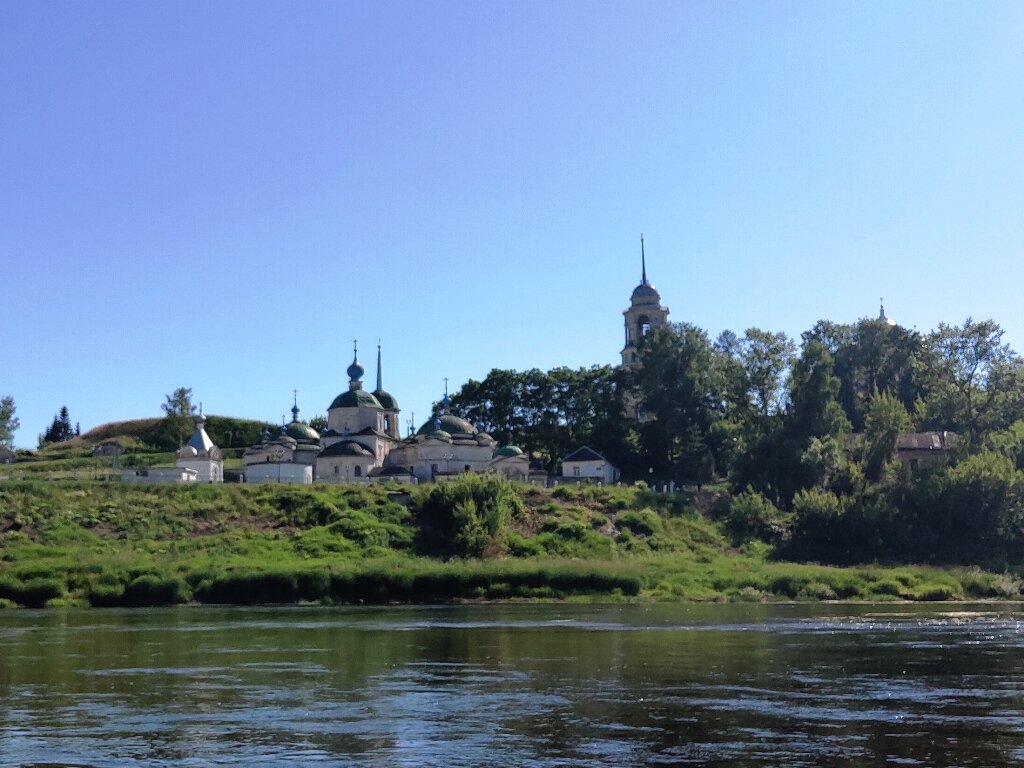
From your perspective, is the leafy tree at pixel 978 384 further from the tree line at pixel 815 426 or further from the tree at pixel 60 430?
the tree at pixel 60 430

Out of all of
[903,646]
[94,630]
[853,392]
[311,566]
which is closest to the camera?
[903,646]

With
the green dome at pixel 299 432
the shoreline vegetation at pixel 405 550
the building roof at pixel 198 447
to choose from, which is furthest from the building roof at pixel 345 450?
the shoreline vegetation at pixel 405 550

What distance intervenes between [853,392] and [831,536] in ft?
100

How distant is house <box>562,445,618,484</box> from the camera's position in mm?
91438

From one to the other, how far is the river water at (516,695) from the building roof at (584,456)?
50482 millimetres

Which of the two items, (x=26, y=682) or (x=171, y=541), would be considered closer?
(x=26, y=682)

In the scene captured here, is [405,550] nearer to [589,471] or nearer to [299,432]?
[589,471]

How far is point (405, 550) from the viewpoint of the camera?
68000mm

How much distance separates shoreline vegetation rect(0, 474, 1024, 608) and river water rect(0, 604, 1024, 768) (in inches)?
676

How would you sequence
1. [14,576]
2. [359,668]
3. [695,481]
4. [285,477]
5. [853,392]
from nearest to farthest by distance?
[359,668], [14,576], [285,477], [695,481], [853,392]

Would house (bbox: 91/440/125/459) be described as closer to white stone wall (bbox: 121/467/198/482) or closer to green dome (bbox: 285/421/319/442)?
green dome (bbox: 285/421/319/442)

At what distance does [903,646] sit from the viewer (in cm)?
3253

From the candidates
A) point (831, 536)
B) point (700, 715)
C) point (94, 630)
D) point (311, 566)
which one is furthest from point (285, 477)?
point (700, 715)

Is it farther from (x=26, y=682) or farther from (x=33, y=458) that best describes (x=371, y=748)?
(x=33, y=458)
